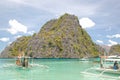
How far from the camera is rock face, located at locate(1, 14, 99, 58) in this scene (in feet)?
469

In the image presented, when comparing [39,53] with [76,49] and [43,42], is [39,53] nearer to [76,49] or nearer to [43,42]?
[43,42]

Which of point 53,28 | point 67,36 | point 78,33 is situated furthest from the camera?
point 53,28

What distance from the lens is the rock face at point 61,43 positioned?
143 metres

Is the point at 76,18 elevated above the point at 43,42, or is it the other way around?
the point at 76,18

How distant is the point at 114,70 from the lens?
2775cm

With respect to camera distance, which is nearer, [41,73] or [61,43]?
[41,73]

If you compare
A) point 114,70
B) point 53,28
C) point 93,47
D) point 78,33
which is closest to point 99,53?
point 93,47

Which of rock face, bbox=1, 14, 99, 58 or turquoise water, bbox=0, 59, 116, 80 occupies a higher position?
rock face, bbox=1, 14, 99, 58

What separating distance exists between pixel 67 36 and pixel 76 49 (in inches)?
375

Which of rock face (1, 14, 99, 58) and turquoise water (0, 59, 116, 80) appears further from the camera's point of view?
rock face (1, 14, 99, 58)

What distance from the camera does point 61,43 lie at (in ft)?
481

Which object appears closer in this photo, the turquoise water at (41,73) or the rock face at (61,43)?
the turquoise water at (41,73)

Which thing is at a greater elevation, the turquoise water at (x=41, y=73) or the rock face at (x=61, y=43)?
the rock face at (x=61, y=43)

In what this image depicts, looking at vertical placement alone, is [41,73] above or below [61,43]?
below
